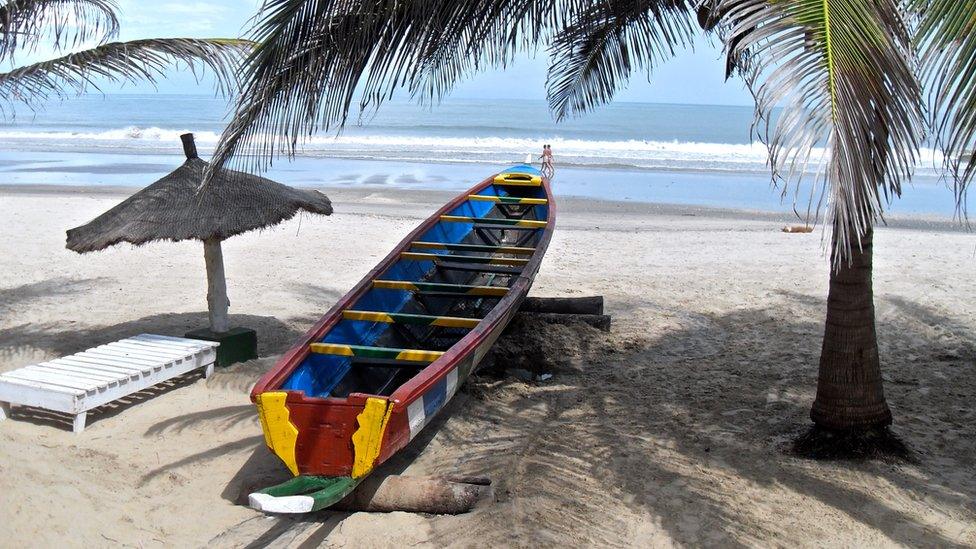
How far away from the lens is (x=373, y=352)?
5180 mm

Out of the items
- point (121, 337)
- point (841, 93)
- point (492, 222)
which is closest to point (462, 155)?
point (492, 222)

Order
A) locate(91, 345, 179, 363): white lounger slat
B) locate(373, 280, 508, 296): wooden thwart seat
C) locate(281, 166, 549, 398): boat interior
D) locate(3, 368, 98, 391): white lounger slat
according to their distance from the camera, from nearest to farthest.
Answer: locate(281, 166, 549, 398): boat interior
locate(3, 368, 98, 391): white lounger slat
locate(91, 345, 179, 363): white lounger slat
locate(373, 280, 508, 296): wooden thwart seat

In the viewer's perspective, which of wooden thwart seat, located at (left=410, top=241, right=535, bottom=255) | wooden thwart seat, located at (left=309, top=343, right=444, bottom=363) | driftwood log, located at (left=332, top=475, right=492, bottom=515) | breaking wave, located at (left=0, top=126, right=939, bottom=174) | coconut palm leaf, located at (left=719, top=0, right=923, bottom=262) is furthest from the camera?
breaking wave, located at (left=0, top=126, right=939, bottom=174)

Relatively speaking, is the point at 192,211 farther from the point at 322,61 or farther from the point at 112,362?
the point at 322,61

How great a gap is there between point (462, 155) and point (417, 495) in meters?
24.8

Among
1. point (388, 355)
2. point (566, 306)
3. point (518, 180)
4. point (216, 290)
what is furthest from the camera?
point (518, 180)

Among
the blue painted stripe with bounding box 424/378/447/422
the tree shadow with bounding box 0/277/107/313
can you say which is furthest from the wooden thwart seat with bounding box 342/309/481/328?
the tree shadow with bounding box 0/277/107/313

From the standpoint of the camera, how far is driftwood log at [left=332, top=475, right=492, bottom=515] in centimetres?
432

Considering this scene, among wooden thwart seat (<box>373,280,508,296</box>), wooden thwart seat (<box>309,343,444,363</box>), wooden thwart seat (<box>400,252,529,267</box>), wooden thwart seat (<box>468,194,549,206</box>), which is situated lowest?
wooden thwart seat (<box>309,343,444,363</box>)

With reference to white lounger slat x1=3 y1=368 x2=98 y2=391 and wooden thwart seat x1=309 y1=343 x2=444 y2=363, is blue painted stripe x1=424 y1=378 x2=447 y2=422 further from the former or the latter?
white lounger slat x1=3 y1=368 x2=98 y2=391

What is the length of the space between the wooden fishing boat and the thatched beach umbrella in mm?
985

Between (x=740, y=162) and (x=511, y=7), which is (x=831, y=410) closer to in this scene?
(x=511, y=7)

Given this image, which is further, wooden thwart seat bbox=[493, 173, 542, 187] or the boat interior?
wooden thwart seat bbox=[493, 173, 542, 187]

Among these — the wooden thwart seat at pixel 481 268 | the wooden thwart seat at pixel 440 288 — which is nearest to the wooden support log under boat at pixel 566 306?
the wooden thwart seat at pixel 481 268
